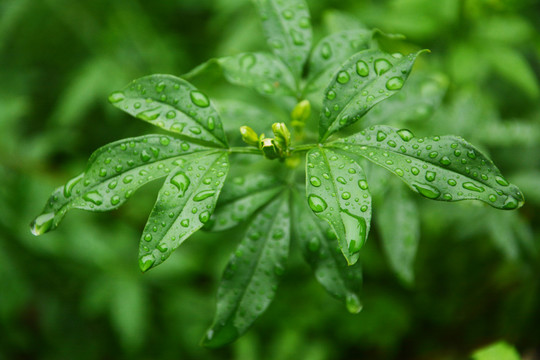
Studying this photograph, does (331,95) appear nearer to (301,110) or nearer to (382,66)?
(382,66)

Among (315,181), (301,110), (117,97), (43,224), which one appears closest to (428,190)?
(315,181)

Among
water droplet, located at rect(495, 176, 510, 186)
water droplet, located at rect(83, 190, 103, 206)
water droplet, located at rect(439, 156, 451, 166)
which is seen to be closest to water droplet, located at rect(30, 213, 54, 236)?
water droplet, located at rect(83, 190, 103, 206)

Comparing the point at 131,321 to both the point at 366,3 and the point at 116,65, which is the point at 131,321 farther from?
the point at 366,3

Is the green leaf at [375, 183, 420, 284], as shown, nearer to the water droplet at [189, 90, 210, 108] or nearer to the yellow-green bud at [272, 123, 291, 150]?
the yellow-green bud at [272, 123, 291, 150]

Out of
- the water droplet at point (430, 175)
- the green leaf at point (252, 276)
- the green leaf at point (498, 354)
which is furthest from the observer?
the green leaf at point (498, 354)

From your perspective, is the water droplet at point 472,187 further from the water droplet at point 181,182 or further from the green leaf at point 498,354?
the green leaf at point 498,354

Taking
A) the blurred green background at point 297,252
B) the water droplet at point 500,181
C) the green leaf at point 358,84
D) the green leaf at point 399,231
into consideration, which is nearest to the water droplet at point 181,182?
the green leaf at point 358,84
